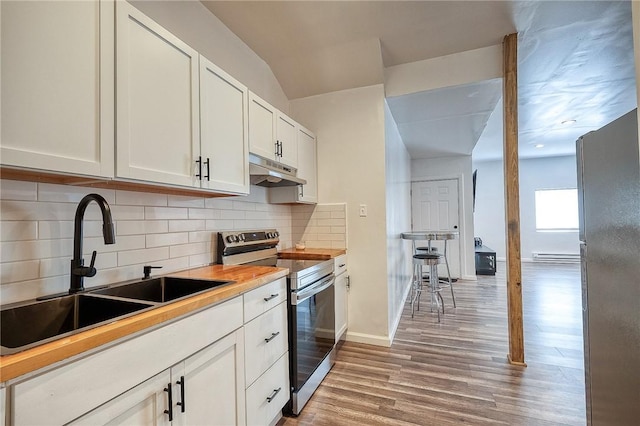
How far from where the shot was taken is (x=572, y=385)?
2.09 meters

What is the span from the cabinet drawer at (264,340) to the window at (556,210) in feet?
25.4

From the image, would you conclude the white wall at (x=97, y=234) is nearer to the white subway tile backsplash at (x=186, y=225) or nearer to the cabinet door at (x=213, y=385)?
the white subway tile backsplash at (x=186, y=225)

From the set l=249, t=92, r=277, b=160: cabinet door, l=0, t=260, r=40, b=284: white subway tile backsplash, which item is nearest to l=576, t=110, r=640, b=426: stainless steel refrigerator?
l=249, t=92, r=277, b=160: cabinet door

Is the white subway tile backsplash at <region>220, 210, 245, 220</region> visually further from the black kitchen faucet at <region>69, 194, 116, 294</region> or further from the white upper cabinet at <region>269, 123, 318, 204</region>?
the black kitchen faucet at <region>69, 194, 116, 294</region>

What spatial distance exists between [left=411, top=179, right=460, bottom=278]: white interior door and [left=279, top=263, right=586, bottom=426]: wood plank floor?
2038 millimetres

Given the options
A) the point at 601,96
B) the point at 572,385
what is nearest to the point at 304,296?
the point at 572,385

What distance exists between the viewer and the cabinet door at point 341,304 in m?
2.58

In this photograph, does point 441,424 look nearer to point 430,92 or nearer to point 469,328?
point 469,328

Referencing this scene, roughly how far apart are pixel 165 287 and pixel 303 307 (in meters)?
0.83

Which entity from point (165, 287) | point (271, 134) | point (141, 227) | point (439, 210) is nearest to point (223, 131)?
point (271, 134)

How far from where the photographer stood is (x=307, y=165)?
2.84m

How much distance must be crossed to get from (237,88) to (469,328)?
3.24 m

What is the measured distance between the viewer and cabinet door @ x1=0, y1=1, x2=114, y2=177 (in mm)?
869

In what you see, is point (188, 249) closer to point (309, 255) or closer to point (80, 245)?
point (80, 245)
